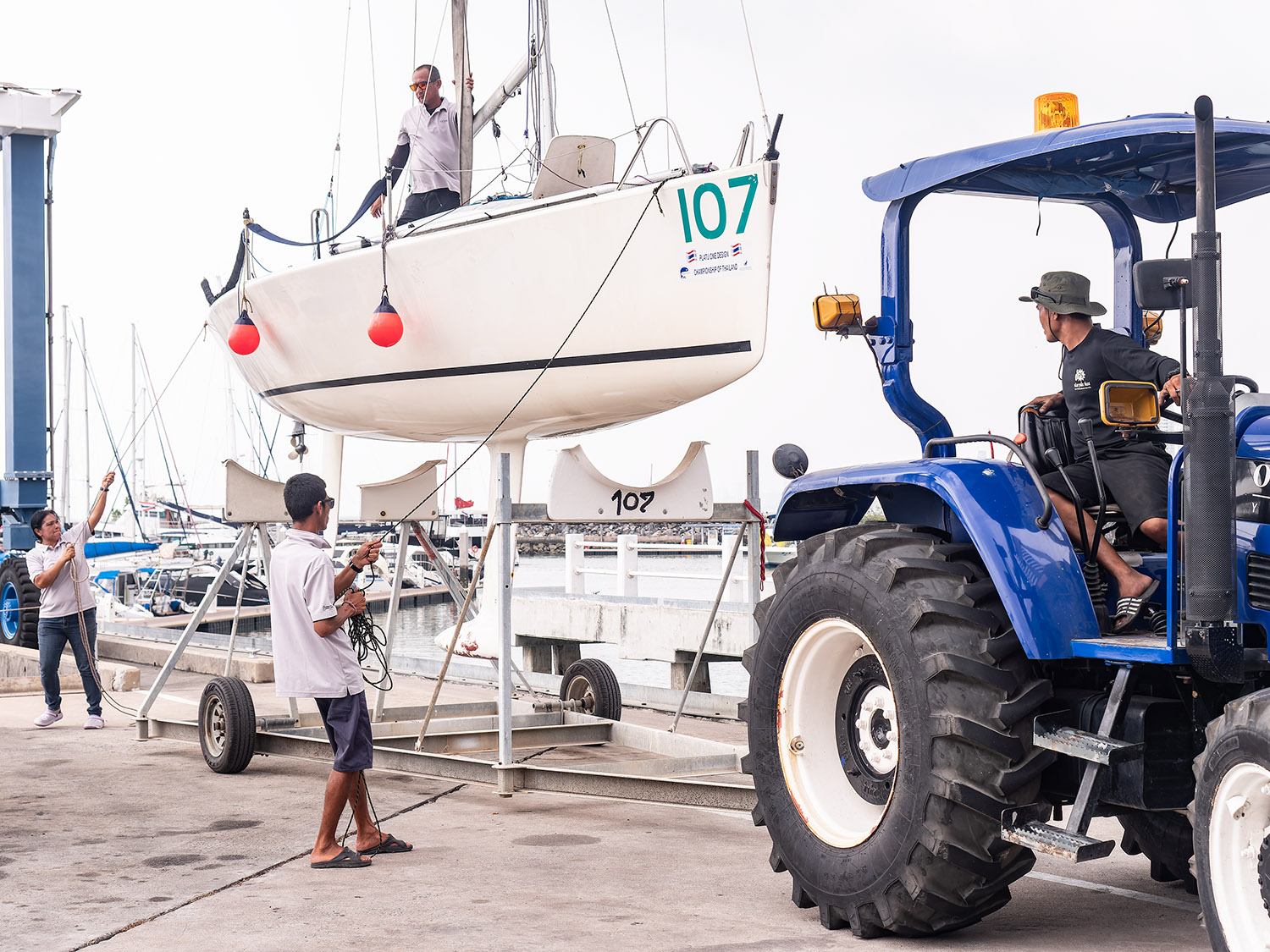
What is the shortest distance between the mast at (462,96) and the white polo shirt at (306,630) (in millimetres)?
4711

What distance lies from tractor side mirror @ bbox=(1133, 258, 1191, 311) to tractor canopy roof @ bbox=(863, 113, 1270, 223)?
0.74 meters

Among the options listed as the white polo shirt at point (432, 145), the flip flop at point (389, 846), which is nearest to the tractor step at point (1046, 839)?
the flip flop at point (389, 846)

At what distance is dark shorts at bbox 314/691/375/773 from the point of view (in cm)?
535

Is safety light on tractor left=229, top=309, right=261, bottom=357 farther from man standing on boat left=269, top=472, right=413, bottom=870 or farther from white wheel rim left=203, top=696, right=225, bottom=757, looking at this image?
man standing on boat left=269, top=472, right=413, bottom=870

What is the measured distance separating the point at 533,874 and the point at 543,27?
731cm

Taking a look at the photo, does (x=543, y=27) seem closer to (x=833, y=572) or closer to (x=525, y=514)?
(x=525, y=514)

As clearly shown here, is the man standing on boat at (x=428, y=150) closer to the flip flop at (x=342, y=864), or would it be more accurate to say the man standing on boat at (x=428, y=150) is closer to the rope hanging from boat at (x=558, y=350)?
the rope hanging from boat at (x=558, y=350)

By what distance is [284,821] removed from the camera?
21.0 feet

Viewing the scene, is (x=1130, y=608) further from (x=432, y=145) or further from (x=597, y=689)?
(x=432, y=145)

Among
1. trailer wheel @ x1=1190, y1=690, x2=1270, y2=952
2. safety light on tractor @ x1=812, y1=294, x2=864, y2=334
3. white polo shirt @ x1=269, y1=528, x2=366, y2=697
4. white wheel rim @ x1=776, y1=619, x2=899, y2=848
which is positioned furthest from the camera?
white polo shirt @ x1=269, y1=528, x2=366, y2=697

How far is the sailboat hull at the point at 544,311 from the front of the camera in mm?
7625

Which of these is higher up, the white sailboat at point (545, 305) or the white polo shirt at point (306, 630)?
the white sailboat at point (545, 305)

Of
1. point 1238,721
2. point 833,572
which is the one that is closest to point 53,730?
point 833,572

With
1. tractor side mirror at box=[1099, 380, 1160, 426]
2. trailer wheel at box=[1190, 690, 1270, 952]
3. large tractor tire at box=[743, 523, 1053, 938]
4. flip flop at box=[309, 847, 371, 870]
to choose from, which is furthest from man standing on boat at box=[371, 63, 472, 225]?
trailer wheel at box=[1190, 690, 1270, 952]
